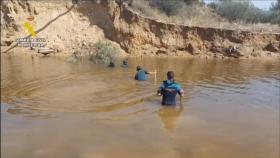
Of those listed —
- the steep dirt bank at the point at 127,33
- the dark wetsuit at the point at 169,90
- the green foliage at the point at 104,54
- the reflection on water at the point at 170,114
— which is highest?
the steep dirt bank at the point at 127,33

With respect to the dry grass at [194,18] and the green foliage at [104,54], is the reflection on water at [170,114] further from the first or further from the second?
the dry grass at [194,18]

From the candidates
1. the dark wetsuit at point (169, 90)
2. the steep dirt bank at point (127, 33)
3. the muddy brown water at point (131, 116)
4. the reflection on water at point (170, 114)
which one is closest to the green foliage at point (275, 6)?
the steep dirt bank at point (127, 33)

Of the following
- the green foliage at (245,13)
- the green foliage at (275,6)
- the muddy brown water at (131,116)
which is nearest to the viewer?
the muddy brown water at (131,116)

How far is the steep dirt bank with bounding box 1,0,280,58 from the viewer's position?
22.1m

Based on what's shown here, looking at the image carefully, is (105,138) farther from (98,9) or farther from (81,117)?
(98,9)

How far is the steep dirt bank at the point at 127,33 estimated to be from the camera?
72.4 ft

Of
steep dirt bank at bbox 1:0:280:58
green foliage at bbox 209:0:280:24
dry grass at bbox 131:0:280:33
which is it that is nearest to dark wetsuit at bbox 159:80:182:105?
steep dirt bank at bbox 1:0:280:58

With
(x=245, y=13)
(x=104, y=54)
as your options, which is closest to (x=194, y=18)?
(x=245, y=13)

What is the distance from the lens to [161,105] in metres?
9.96

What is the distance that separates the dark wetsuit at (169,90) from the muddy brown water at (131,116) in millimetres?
204

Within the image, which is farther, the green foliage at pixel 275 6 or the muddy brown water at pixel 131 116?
the green foliage at pixel 275 6

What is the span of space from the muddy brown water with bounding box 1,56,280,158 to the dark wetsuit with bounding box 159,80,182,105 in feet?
0.67

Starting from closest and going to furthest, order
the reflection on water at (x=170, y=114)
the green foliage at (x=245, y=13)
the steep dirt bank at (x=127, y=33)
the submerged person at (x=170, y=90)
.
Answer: the reflection on water at (x=170, y=114), the submerged person at (x=170, y=90), the steep dirt bank at (x=127, y=33), the green foliage at (x=245, y=13)

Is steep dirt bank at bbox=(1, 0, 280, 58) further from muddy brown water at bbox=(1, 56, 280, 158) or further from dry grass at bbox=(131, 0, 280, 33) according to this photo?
muddy brown water at bbox=(1, 56, 280, 158)
